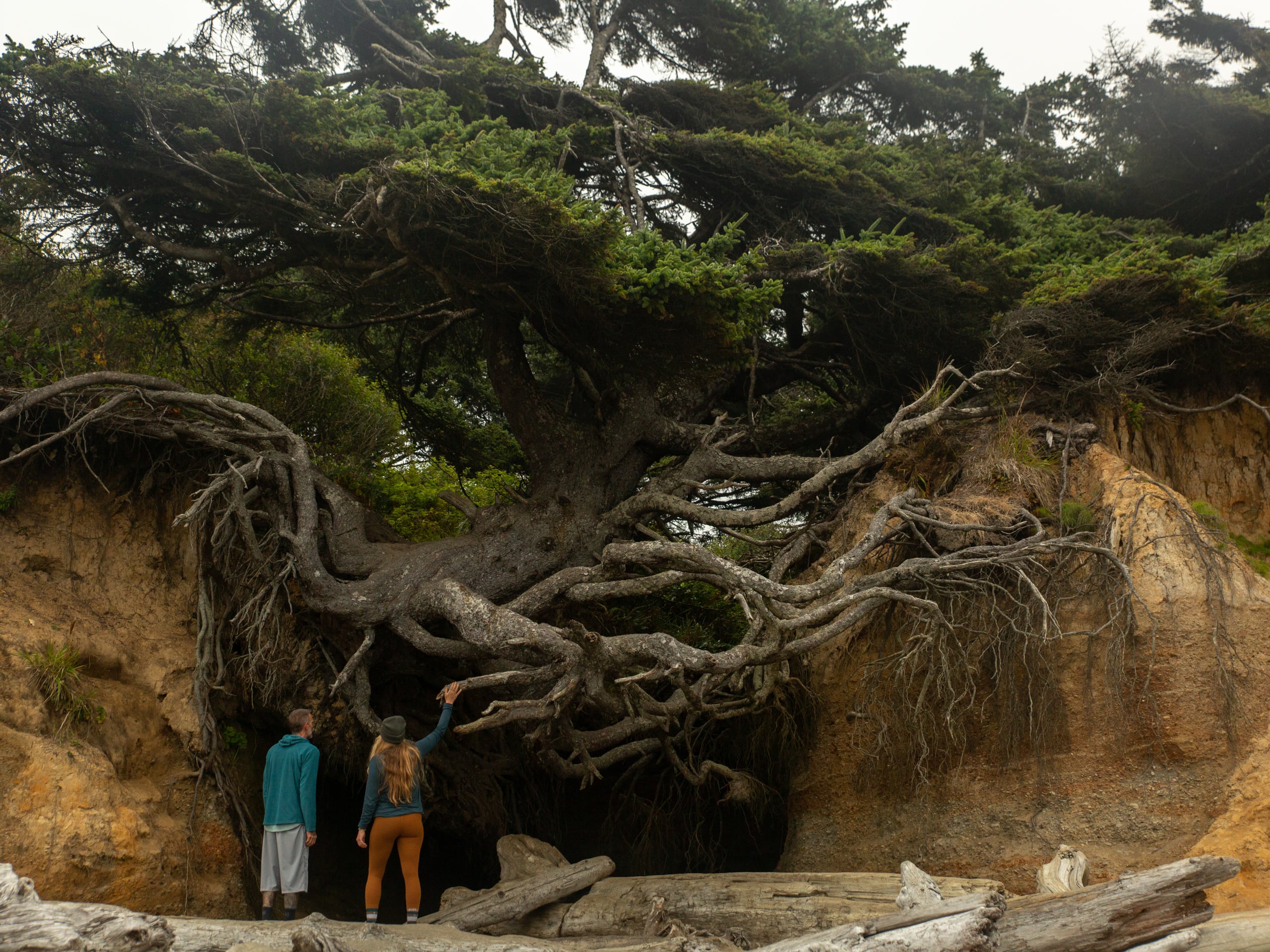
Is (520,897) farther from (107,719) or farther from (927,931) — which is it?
(107,719)

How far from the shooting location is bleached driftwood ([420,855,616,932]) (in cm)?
661

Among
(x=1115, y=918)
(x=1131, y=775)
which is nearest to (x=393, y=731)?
(x=1115, y=918)

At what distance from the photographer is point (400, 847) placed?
20.8 ft

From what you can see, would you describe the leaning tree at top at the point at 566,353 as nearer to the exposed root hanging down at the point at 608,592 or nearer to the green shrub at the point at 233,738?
the exposed root hanging down at the point at 608,592

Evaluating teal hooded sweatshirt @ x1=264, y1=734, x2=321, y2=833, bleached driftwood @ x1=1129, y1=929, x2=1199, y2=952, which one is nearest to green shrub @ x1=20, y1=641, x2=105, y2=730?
teal hooded sweatshirt @ x1=264, y1=734, x2=321, y2=833

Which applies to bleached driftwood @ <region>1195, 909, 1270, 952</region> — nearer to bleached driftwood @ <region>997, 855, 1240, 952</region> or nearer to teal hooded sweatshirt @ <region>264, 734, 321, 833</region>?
bleached driftwood @ <region>997, 855, 1240, 952</region>

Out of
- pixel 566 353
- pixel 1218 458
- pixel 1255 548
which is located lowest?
pixel 1255 548

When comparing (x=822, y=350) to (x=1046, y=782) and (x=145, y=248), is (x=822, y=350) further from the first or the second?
(x=145, y=248)

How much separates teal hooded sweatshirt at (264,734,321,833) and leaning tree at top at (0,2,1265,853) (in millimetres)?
1111

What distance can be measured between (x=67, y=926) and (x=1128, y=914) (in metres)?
5.32

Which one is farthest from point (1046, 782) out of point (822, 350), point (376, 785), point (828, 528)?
point (822, 350)

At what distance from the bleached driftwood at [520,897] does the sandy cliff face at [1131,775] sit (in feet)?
7.86

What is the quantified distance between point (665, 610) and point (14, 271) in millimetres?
7926

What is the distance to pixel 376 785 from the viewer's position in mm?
6176
